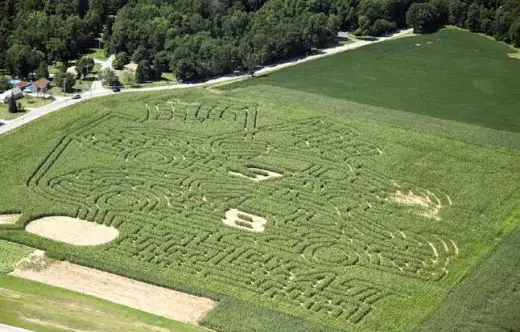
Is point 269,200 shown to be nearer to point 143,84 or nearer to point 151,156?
point 151,156

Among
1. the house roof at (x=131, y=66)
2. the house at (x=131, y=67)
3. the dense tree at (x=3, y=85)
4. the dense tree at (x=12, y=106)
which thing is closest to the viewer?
the dense tree at (x=12, y=106)

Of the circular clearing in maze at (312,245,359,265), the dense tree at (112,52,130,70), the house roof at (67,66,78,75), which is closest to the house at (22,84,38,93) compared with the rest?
the house roof at (67,66,78,75)

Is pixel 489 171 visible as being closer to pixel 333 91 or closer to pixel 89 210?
pixel 333 91

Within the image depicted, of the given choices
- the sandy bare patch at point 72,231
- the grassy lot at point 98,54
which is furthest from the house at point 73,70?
the sandy bare patch at point 72,231

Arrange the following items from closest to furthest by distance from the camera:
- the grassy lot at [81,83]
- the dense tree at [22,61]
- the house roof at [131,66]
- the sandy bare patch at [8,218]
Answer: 1. the sandy bare patch at [8,218]
2. the grassy lot at [81,83]
3. the dense tree at [22,61]
4. the house roof at [131,66]

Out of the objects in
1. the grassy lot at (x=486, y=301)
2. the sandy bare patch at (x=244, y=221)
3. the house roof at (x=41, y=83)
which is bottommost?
the grassy lot at (x=486, y=301)

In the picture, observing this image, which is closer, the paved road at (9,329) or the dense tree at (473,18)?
the paved road at (9,329)

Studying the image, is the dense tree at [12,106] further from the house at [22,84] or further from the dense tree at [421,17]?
the dense tree at [421,17]

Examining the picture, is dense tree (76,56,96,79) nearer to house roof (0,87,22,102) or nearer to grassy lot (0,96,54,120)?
grassy lot (0,96,54,120)
